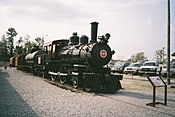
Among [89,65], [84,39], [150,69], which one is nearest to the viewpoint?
[89,65]

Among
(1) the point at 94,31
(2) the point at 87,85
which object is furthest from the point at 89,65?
(1) the point at 94,31

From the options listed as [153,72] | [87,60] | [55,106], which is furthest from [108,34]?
[153,72]

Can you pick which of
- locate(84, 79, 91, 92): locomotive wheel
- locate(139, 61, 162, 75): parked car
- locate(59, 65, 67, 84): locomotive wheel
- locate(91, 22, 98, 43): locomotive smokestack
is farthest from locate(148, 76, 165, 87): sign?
locate(139, 61, 162, 75): parked car

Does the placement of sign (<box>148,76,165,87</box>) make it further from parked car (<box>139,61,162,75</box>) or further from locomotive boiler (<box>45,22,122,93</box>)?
parked car (<box>139,61,162,75</box>)

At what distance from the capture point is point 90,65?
45.4 ft

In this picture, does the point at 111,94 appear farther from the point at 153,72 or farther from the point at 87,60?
the point at 153,72

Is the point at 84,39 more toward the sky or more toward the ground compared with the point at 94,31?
more toward the ground

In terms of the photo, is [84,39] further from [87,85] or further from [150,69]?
[150,69]

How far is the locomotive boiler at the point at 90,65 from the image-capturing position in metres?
12.9

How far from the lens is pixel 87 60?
45.5ft

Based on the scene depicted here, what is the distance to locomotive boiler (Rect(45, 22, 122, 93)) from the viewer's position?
1293 centimetres

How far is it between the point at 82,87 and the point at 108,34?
3682mm

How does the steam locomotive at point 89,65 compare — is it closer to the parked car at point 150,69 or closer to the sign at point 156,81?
the sign at point 156,81

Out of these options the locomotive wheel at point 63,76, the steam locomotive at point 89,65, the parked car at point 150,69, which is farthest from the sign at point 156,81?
the parked car at point 150,69
